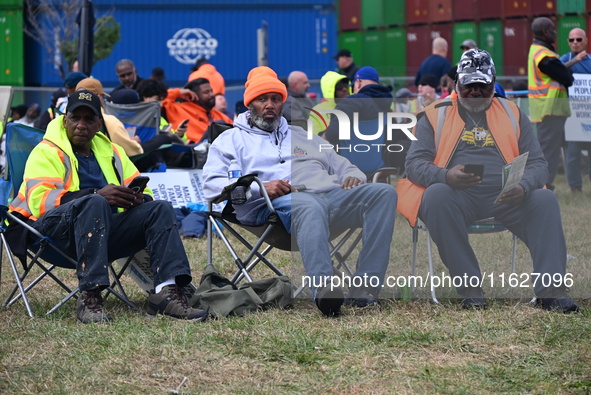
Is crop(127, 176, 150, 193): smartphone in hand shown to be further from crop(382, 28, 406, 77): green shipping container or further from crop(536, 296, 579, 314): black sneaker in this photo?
crop(382, 28, 406, 77): green shipping container

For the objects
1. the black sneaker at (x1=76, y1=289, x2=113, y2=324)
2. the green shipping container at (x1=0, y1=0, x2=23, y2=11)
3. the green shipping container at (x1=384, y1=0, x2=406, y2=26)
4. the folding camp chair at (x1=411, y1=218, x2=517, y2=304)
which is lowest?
the black sneaker at (x1=76, y1=289, x2=113, y2=324)

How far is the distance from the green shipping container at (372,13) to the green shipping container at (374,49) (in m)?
0.20

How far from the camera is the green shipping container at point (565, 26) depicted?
679 inches

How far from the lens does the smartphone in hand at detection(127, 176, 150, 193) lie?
5.17m

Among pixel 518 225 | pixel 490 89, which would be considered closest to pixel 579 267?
pixel 518 225

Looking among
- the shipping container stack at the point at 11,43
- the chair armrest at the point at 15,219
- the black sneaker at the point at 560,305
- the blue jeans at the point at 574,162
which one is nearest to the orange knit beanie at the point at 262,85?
the chair armrest at the point at 15,219

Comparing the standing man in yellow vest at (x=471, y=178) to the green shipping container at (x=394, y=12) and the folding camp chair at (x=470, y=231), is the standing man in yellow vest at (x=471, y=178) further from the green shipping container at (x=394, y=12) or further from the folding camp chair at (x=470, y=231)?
the green shipping container at (x=394, y=12)

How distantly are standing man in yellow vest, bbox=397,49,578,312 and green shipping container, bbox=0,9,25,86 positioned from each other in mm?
18681

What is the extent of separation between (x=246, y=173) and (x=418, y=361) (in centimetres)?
181

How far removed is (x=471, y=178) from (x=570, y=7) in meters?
13.3

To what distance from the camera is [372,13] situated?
23.0 m

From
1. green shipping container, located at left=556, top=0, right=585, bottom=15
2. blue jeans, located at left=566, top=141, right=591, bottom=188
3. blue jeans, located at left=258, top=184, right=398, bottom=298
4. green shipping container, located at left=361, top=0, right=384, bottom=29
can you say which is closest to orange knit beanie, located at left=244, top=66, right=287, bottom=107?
blue jeans, located at left=258, top=184, right=398, bottom=298

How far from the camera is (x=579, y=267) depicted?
17.4ft

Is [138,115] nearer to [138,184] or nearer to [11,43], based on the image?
[138,184]
